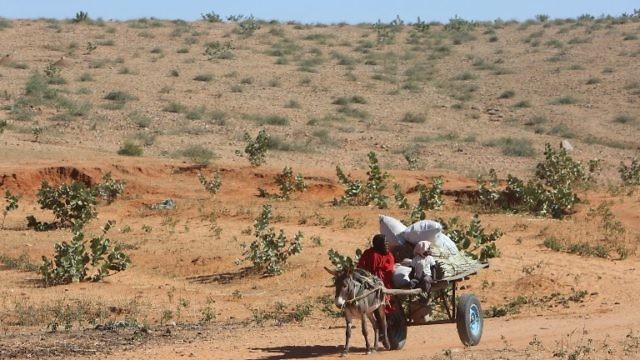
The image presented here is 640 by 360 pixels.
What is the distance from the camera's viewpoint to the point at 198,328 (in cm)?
1278

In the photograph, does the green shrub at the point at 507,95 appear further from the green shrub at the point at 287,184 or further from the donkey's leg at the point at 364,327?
the donkey's leg at the point at 364,327

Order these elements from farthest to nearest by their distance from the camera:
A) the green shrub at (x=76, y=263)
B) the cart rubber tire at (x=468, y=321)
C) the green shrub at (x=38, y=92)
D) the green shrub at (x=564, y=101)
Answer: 1. the green shrub at (x=564, y=101)
2. the green shrub at (x=38, y=92)
3. the green shrub at (x=76, y=263)
4. the cart rubber tire at (x=468, y=321)

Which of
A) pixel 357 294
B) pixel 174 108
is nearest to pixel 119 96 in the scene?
pixel 174 108

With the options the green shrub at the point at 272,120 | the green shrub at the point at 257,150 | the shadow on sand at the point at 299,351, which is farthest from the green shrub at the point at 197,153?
the shadow on sand at the point at 299,351

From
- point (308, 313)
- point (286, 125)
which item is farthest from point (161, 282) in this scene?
point (286, 125)

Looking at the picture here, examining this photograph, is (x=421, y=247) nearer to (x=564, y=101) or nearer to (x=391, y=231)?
(x=391, y=231)

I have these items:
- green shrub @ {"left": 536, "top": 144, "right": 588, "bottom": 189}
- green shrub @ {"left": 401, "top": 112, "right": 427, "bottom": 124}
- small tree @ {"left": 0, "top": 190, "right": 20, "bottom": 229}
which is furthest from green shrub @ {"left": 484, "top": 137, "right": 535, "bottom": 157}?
small tree @ {"left": 0, "top": 190, "right": 20, "bottom": 229}

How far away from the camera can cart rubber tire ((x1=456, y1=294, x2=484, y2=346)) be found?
1069 centimetres

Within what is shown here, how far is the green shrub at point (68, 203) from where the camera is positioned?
20.0 m

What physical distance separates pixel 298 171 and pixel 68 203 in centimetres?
696

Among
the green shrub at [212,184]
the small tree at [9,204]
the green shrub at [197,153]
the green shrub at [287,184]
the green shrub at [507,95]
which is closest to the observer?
the small tree at [9,204]

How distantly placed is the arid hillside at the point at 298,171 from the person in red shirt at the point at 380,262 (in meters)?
0.74

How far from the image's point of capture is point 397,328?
1083cm

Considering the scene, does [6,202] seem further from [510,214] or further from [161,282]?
[510,214]
